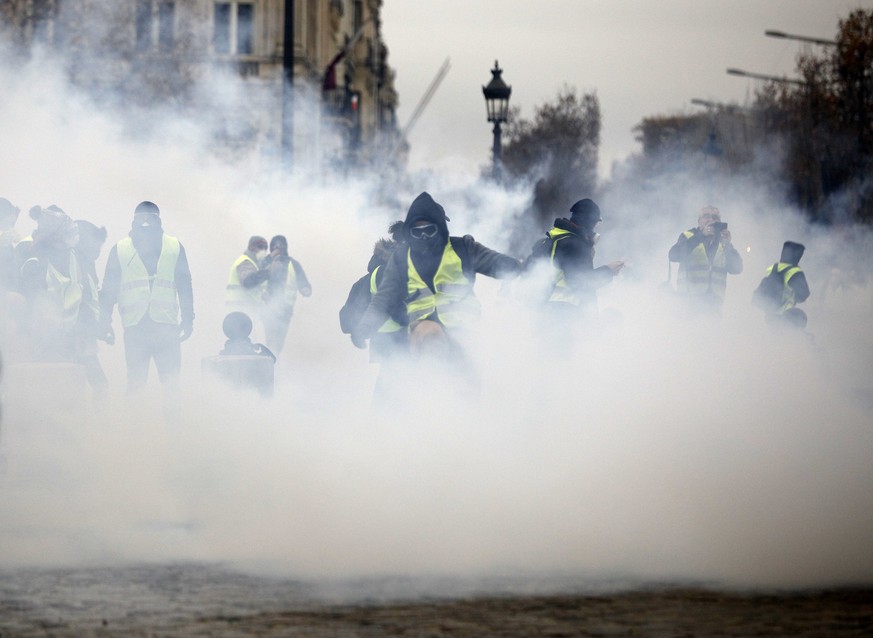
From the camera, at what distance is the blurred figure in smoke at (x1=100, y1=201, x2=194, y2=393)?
11.8m

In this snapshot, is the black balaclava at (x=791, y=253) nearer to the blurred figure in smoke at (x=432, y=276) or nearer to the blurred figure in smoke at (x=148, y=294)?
the blurred figure in smoke at (x=148, y=294)

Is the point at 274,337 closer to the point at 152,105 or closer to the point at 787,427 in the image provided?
the point at 787,427

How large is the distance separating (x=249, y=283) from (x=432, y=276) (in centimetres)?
665

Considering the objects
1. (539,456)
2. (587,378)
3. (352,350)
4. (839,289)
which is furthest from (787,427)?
(839,289)

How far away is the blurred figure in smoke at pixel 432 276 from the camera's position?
9.12 m

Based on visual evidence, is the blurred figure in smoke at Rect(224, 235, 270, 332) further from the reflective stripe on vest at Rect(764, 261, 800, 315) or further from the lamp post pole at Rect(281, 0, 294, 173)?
the lamp post pole at Rect(281, 0, 294, 173)

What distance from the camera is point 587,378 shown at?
1063 cm


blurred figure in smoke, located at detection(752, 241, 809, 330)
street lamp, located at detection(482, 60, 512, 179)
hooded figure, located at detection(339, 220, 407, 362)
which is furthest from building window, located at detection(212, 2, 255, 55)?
hooded figure, located at detection(339, 220, 407, 362)

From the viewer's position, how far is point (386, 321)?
9.32 meters

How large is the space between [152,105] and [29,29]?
3994 millimetres

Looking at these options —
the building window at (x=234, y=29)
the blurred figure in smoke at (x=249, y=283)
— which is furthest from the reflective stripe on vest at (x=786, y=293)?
the building window at (x=234, y=29)

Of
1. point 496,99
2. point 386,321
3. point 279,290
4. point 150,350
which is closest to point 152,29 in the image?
point 496,99

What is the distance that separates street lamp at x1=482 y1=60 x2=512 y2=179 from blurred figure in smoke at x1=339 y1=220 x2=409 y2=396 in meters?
12.0

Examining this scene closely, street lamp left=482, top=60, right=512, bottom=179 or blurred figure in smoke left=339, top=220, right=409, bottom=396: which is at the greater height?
street lamp left=482, top=60, right=512, bottom=179
